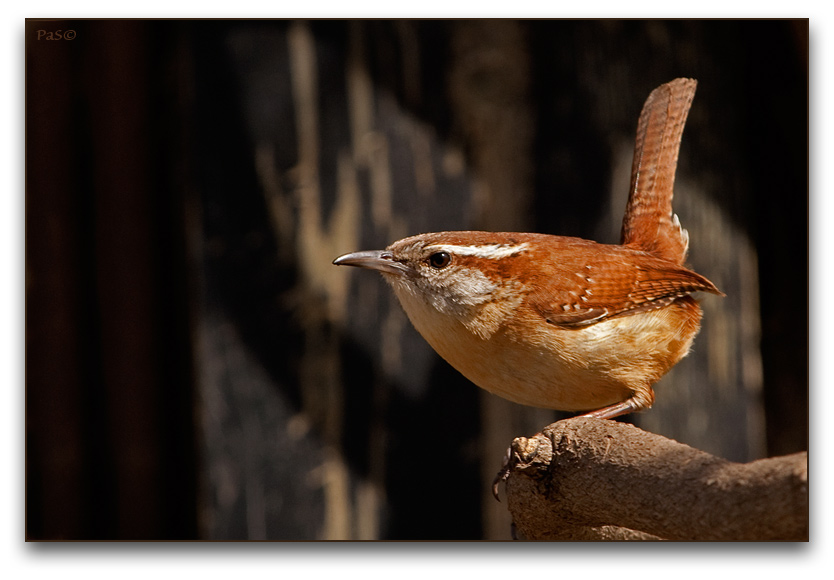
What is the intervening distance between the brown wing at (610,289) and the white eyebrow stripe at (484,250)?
13 cm

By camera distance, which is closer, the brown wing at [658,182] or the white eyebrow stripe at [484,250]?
the white eyebrow stripe at [484,250]

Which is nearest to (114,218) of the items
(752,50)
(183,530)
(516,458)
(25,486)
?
(25,486)

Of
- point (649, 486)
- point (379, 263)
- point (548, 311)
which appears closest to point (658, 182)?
point (548, 311)

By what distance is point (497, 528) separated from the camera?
2926 millimetres

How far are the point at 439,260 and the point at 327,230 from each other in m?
0.73

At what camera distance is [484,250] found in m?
2.25

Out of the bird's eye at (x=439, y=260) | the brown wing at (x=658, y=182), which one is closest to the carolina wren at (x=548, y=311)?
the bird's eye at (x=439, y=260)

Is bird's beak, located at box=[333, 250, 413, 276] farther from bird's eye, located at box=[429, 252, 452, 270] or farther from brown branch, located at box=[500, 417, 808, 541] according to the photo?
brown branch, located at box=[500, 417, 808, 541]

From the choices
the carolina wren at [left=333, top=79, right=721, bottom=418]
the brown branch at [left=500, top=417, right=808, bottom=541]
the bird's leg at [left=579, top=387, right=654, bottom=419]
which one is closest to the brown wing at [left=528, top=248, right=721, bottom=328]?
the carolina wren at [left=333, top=79, right=721, bottom=418]

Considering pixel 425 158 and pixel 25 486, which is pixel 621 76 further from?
pixel 25 486

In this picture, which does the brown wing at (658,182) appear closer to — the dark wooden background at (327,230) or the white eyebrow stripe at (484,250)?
the dark wooden background at (327,230)

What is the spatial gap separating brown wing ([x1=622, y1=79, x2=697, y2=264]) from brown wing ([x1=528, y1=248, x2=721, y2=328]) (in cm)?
15

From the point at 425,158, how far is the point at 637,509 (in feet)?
4.61

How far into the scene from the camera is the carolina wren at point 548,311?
2.17 meters
